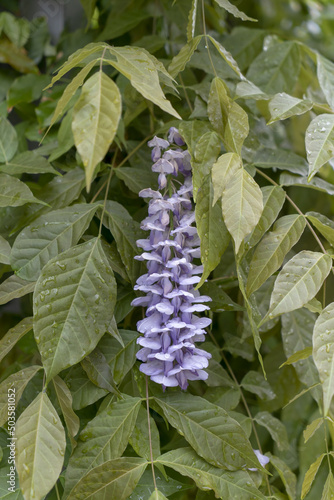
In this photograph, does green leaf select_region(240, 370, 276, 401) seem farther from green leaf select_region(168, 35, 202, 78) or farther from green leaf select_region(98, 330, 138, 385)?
green leaf select_region(168, 35, 202, 78)

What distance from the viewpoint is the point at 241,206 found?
19.5 inches

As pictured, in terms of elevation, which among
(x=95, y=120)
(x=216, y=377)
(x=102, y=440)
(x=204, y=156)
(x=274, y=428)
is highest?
(x=95, y=120)

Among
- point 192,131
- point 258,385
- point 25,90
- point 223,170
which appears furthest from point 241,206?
point 25,90

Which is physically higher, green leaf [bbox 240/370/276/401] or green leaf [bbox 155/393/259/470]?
green leaf [bbox 155/393/259/470]

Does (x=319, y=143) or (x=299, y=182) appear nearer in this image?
(x=319, y=143)

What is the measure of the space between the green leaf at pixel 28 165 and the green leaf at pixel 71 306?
18 cm

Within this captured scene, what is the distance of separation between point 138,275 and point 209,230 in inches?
5.0

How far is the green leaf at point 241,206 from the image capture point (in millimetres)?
483

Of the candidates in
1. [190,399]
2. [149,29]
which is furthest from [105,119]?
[149,29]

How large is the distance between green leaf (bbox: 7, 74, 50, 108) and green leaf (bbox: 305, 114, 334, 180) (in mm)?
526

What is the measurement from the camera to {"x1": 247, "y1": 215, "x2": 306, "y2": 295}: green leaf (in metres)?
0.54

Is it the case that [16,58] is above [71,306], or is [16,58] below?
above

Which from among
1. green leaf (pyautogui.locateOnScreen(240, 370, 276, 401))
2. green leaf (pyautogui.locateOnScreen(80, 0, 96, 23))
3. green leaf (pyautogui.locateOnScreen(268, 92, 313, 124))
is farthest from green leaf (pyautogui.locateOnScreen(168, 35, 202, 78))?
green leaf (pyautogui.locateOnScreen(240, 370, 276, 401))

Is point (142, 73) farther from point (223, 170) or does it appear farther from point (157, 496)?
point (157, 496)
